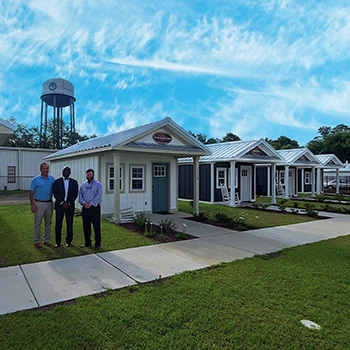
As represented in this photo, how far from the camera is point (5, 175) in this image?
995 inches

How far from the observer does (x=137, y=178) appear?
487 inches

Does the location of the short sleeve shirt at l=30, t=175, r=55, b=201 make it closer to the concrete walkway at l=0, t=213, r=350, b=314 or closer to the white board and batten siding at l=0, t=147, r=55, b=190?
the concrete walkway at l=0, t=213, r=350, b=314

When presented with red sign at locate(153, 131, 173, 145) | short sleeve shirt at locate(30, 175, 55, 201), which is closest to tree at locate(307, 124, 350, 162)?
red sign at locate(153, 131, 173, 145)

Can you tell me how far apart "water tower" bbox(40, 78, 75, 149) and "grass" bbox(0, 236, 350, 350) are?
37.2 m

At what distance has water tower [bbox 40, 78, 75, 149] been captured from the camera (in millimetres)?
37188

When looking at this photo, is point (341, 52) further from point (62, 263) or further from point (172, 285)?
point (62, 263)

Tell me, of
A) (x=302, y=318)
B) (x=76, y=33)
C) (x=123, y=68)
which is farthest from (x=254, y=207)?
(x=302, y=318)

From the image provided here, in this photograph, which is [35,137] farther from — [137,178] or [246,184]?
[137,178]

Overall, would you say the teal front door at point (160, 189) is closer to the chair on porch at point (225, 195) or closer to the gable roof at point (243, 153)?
the gable roof at point (243, 153)

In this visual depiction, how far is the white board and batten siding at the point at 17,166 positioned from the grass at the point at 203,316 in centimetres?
2386

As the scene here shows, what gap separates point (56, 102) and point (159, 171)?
31604 mm

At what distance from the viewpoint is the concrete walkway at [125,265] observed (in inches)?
173

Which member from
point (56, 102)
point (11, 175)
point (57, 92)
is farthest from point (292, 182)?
point (56, 102)

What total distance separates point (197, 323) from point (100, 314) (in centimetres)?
115
